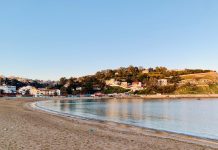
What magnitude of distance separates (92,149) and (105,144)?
2.16 metres

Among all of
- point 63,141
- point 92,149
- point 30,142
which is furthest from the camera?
point 63,141

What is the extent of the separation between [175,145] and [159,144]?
3.07 ft

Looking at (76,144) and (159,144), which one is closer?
(76,144)

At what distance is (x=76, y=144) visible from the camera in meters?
17.7

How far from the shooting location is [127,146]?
18.0 meters

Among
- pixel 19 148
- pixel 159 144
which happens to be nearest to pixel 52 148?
pixel 19 148

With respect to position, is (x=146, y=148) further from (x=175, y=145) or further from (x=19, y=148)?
(x=19, y=148)

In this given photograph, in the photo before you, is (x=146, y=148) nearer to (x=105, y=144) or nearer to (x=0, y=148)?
(x=105, y=144)

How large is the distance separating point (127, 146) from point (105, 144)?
126 cm

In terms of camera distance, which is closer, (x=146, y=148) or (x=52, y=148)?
(x=52, y=148)

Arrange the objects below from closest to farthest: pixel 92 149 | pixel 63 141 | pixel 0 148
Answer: pixel 0 148 → pixel 92 149 → pixel 63 141

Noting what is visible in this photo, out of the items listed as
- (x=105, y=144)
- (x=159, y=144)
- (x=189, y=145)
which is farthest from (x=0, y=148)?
(x=189, y=145)

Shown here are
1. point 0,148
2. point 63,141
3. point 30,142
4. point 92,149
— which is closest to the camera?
point 0,148

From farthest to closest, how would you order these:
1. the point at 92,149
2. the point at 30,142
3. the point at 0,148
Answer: the point at 30,142 < the point at 92,149 < the point at 0,148
